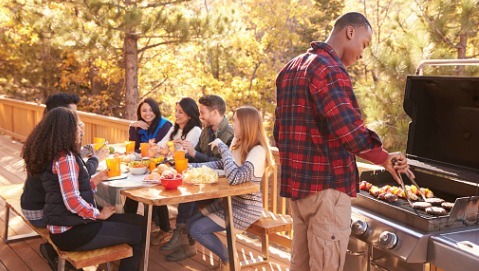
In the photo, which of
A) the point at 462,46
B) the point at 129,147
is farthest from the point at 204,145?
the point at 462,46

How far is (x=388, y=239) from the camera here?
7.34ft

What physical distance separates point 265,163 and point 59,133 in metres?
1.31

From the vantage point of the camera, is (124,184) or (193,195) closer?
(193,195)

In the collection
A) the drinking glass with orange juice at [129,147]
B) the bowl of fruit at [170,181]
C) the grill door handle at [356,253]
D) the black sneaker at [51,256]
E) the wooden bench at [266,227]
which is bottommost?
the black sneaker at [51,256]

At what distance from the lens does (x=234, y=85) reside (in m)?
13.4

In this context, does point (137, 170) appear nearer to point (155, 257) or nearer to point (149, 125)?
point (155, 257)

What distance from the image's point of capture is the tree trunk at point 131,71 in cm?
1019

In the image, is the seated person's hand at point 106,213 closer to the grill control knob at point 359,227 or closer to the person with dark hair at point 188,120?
the person with dark hair at point 188,120

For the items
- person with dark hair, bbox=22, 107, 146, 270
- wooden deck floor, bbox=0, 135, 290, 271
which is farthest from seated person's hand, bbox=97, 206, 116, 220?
wooden deck floor, bbox=0, 135, 290, 271

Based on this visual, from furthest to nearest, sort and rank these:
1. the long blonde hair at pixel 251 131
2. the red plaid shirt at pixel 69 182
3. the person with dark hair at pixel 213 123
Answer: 1. the person with dark hair at pixel 213 123
2. the long blonde hair at pixel 251 131
3. the red plaid shirt at pixel 69 182

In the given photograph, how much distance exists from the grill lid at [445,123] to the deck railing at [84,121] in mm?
671

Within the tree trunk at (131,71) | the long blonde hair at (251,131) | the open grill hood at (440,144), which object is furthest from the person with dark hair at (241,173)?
the tree trunk at (131,71)

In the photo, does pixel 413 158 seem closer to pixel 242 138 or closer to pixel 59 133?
pixel 242 138

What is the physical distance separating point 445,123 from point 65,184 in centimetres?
216
